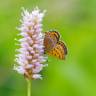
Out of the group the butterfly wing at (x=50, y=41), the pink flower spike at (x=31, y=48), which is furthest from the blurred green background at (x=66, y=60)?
the pink flower spike at (x=31, y=48)

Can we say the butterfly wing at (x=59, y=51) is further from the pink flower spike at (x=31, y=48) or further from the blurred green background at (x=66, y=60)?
the blurred green background at (x=66, y=60)

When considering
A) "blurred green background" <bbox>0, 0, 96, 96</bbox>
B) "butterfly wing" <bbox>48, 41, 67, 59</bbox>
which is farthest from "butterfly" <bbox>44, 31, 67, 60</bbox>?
"blurred green background" <bbox>0, 0, 96, 96</bbox>

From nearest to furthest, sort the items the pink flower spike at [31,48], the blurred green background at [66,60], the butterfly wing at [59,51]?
the pink flower spike at [31,48], the butterfly wing at [59,51], the blurred green background at [66,60]

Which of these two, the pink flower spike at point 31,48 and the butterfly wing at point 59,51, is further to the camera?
the butterfly wing at point 59,51

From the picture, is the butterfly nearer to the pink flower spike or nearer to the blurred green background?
the pink flower spike

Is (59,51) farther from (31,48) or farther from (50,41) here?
(31,48)

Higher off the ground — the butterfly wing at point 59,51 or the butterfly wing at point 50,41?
the butterfly wing at point 50,41
